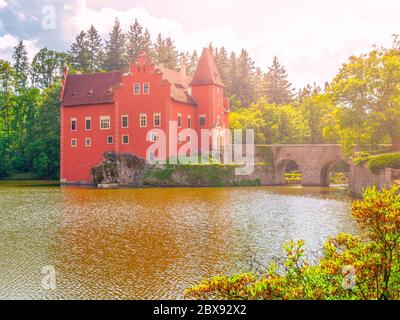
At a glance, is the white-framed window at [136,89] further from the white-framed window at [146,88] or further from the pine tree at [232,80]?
the pine tree at [232,80]

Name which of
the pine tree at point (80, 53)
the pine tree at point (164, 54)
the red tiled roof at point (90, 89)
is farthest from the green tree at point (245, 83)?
the red tiled roof at point (90, 89)

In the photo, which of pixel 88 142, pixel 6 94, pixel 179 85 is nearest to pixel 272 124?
pixel 179 85

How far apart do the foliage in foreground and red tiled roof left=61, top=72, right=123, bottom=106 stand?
149 feet

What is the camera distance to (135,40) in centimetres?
7694

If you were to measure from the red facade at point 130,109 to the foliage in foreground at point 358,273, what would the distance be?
1622 inches

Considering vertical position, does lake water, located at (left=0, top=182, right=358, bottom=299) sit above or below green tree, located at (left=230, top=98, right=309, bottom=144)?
below

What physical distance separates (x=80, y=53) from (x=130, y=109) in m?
26.9

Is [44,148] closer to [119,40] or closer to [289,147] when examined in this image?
[119,40]

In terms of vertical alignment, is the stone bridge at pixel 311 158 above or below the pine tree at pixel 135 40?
below

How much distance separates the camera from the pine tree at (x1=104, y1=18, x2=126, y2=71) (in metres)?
73.9

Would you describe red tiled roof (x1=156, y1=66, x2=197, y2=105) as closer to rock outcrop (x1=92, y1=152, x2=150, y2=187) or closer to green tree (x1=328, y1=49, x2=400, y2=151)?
rock outcrop (x1=92, y1=152, x2=150, y2=187)

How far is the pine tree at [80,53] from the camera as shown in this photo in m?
71.4

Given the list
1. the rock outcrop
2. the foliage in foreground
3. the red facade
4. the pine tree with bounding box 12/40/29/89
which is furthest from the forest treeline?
the foliage in foreground

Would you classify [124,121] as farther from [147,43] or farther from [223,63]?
[223,63]
